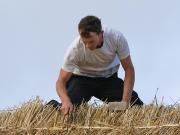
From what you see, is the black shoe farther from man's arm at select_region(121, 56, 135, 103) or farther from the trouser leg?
the trouser leg

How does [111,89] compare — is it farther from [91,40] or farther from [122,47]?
[91,40]

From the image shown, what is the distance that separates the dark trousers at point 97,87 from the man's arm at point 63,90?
0.18m

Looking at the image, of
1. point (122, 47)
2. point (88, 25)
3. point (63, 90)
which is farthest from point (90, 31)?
point (63, 90)

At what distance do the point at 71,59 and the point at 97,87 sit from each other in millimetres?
418

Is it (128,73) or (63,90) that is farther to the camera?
(128,73)

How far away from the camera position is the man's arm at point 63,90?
442cm

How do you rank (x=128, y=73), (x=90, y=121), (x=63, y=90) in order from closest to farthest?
(x=90, y=121) < (x=63, y=90) < (x=128, y=73)

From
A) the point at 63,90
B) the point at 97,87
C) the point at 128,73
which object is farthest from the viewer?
the point at 97,87

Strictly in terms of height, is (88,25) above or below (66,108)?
above

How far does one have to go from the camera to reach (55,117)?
432 cm

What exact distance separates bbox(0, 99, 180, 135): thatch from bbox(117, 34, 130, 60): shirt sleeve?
2.05 feet

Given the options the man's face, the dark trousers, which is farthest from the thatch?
the dark trousers

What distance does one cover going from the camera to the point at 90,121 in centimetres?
423

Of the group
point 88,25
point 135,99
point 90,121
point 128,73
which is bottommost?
point 135,99
